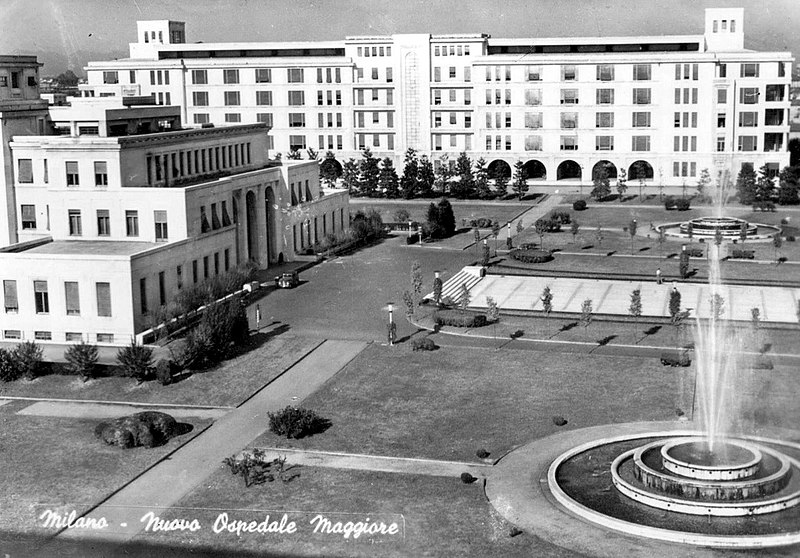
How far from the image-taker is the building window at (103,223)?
232 feet

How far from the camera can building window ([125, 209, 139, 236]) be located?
7062cm

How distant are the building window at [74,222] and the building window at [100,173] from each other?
2.20 metres

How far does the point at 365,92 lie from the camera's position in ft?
432

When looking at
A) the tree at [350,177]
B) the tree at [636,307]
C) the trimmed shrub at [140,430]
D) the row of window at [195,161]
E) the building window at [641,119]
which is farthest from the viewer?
the tree at [350,177]

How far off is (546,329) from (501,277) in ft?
56.1

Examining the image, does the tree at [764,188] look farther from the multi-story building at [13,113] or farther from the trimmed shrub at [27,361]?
the trimmed shrub at [27,361]

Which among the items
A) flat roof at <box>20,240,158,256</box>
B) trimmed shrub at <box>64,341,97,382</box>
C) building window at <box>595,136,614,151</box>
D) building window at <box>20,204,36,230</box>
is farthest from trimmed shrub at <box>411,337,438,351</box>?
building window at <box>595,136,614,151</box>

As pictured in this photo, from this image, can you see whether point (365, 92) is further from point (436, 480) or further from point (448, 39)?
point (436, 480)

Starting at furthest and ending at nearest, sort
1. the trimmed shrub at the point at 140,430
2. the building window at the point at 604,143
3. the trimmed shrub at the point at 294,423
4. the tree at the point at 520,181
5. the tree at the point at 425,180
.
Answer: the building window at the point at 604,143
the tree at the point at 425,180
the tree at the point at 520,181
the trimmed shrub at the point at 294,423
the trimmed shrub at the point at 140,430

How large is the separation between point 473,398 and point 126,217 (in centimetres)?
3000

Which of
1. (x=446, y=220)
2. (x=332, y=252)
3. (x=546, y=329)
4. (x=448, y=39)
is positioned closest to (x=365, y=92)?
(x=448, y=39)

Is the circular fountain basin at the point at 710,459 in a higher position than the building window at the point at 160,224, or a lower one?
lower

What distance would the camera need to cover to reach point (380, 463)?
42.2 meters

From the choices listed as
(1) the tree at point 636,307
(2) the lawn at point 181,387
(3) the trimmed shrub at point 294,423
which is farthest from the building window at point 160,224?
(1) the tree at point 636,307
